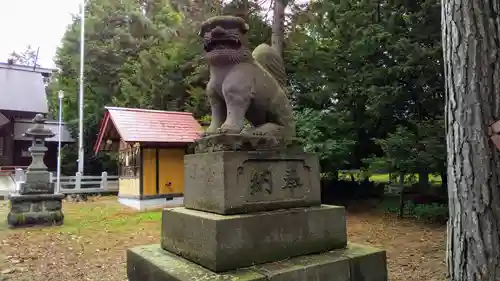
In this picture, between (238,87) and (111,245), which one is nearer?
(238,87)

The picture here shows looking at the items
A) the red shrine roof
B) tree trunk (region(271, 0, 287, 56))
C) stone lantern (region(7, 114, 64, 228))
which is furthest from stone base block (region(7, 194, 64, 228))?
tree trunk (region(271, 0, 287, 56))

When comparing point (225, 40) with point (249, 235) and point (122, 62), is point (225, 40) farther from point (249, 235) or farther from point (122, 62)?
point (122, 62)

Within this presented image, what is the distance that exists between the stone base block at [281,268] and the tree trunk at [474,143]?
1.03 metres

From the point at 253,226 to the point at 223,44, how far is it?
1744mm

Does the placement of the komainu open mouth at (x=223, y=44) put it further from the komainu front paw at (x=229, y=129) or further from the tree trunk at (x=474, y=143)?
the tree trunk at (x=474, y=143)

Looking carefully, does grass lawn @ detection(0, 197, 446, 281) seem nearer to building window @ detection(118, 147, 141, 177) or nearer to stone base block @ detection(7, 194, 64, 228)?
stone base block @ detection(7, 194, 64, 228)

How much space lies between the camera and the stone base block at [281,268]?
111 inches

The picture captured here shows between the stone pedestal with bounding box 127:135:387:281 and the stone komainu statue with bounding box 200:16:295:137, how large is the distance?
0.22 m

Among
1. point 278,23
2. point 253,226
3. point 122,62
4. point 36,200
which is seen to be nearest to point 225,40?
point 253,226

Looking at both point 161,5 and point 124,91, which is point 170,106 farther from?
point 161,5

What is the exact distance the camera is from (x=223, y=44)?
11.4 feet

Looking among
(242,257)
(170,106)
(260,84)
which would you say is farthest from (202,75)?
(242,257)

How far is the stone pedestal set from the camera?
9.60 ft

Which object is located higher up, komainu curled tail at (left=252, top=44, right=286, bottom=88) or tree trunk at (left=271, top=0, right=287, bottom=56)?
tree trunk at (left=271, top=0, right=287, bottom=56)
